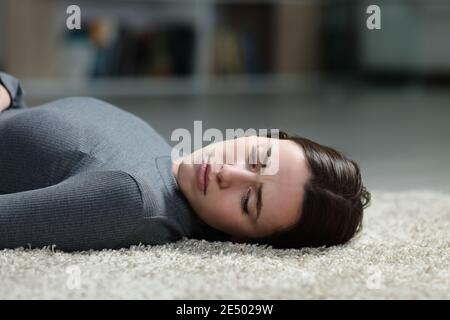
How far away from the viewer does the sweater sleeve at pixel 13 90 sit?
4.20 ft

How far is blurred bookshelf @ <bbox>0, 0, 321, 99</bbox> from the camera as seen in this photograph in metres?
4.09

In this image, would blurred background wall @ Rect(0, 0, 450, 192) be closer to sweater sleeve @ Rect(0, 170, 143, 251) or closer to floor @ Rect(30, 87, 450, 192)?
floor @ Rect(30, 87, 450, 192)

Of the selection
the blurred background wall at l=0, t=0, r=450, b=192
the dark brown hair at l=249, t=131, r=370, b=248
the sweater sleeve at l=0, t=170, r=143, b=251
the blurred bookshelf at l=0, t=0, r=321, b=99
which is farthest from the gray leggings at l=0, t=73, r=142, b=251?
the blurred bookshelf at l=0, t=0, r=321, b=99

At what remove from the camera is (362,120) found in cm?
313

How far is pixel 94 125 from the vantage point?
Result: 116 centimetres

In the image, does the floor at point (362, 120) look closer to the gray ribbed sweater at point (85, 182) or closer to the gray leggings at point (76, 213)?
the gray ribbed sweater at point (85, 182)

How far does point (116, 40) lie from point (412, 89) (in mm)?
1834

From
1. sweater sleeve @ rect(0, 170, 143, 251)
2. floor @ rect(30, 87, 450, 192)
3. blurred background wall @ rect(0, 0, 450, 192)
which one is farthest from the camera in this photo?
blurred background wall @ rect(0, 0, 450, 192)

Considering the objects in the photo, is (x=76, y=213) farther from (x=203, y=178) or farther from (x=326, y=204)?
(x=326, y=204)

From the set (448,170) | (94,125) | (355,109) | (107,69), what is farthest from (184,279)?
(107,69)

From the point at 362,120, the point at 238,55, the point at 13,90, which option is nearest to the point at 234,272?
the point at 13,90

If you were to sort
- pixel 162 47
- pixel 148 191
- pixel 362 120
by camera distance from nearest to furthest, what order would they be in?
pixel 148 191, pixel 362 120, pixel 162 47

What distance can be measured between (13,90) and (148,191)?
41cm

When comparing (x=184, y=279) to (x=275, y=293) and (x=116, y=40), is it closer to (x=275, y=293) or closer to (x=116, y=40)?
(x=275, y=293)
